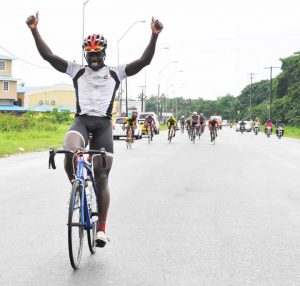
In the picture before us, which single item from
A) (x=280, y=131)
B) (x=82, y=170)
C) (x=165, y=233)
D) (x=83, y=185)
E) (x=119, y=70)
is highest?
(x=119, y=70)

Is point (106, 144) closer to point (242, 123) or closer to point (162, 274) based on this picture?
point (162, 274)

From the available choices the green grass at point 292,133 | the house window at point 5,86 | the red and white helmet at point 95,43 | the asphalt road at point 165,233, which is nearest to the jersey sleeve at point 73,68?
the red and white helmet at point 95,43

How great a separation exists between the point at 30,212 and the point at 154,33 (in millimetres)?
3747

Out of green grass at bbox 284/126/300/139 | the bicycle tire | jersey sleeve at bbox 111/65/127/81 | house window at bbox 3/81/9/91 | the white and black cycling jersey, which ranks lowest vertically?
green grass at bbox 284/126/300/139

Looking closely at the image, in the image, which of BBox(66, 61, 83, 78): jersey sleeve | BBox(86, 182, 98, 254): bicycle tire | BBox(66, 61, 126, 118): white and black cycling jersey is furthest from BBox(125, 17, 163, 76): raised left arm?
BBox(86, 182, 98, 254): bicycle tire

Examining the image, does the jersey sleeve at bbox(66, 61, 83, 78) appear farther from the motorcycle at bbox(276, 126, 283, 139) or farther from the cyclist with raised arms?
the motorcycle at bbox(276, 126, 283, 139)

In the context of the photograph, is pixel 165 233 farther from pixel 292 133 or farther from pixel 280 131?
pixel 292 133

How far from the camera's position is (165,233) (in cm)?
723

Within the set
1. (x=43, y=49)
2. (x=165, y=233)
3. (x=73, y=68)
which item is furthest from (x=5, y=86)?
(x=73, y=68)

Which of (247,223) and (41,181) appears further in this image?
(41,181)

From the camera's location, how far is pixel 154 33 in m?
5.88

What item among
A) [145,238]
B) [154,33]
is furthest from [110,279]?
[154,33]

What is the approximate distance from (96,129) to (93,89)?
0.36 m

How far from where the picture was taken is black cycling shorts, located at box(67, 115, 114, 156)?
5801mm
